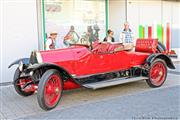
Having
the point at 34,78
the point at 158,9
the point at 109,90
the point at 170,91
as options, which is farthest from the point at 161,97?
the point at 158,9

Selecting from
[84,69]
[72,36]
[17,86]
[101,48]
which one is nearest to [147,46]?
[101,48]

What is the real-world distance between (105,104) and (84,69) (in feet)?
3.08

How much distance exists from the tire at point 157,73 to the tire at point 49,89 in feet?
8.73

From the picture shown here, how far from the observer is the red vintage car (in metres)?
5.60

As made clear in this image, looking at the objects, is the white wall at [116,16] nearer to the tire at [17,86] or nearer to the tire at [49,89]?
the tire at [17,86]

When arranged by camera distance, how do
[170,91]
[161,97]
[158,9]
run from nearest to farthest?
[161,97], [170,91], [158,9]

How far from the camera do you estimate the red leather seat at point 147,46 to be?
24.8 ft

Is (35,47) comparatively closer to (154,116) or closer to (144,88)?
(144,88)

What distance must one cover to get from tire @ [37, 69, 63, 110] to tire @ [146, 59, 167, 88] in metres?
2.66

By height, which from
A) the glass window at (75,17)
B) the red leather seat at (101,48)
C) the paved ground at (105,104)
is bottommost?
the paved ground at (105,104)

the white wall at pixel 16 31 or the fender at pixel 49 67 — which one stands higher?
the white wall at pixel 16 31

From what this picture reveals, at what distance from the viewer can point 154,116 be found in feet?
16.5

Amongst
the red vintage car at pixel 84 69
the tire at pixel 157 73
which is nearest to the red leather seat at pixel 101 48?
the red vintage car at pixel 84 69

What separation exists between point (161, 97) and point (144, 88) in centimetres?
101
